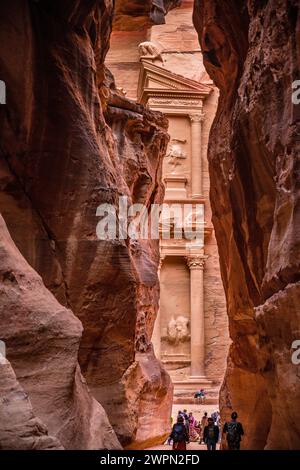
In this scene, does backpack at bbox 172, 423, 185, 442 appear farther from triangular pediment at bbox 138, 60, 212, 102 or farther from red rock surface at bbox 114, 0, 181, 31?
triangular pediment at bbox 138, 60, 212, 102

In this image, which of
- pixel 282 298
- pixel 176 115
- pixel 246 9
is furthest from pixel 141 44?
pixel 282 298

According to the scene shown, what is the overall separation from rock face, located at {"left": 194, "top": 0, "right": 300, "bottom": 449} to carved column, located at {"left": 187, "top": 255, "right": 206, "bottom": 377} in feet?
34.2

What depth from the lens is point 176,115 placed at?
91.9ft

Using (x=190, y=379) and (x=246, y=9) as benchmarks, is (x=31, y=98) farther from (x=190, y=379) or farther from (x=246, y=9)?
(x=190, y=379)

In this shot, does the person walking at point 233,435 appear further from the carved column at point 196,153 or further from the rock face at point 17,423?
the carved column at point 196,153

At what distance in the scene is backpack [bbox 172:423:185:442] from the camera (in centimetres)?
1076

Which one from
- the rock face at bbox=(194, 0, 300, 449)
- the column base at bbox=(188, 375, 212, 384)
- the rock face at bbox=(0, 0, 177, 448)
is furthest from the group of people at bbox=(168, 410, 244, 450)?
the column base at bbox=(188, 375, 212, 384)

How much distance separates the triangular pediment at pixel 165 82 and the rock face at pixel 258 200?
1182 centimetres

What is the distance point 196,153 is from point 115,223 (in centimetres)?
1777

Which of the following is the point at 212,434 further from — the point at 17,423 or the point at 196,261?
the point at 196,261

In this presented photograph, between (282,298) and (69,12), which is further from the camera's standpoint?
(69,12)

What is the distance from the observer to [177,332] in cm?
2612

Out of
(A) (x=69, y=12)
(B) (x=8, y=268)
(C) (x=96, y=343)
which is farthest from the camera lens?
(C) (x=96, y=343)
